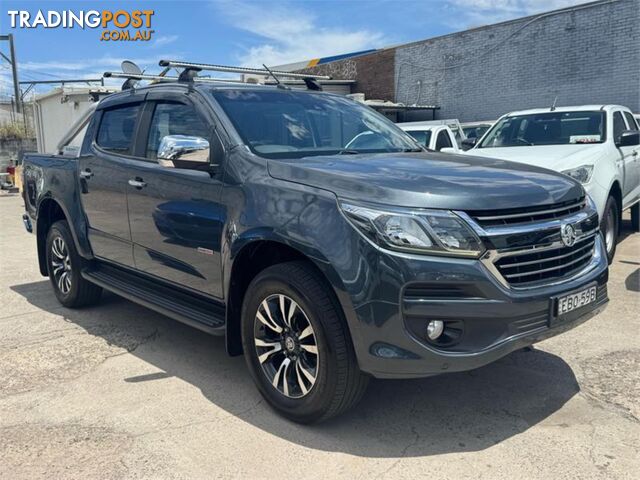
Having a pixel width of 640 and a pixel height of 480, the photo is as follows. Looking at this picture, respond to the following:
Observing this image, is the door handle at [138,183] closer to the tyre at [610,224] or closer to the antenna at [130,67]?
the antenna at [130,67]

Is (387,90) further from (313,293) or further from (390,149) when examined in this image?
(313,293)

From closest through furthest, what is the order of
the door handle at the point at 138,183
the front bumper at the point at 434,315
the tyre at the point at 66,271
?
the front bumper at the point at 434,315 < the door handle at the point at 138,183 < the tyre at the point at 66,271

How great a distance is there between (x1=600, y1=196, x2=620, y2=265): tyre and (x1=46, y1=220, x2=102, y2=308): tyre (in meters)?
5.46

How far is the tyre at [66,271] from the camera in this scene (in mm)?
5535

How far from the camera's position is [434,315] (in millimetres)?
2805

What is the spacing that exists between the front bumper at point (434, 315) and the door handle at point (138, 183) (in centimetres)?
221

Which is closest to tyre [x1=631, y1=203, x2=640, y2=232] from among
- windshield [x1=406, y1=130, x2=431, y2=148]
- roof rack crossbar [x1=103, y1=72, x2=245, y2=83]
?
windshield [x1=406, y1=130, x2=431, y2=148]

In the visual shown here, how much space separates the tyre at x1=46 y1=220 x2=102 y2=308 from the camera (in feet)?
18.2

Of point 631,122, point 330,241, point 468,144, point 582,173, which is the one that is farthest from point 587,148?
point 330,241

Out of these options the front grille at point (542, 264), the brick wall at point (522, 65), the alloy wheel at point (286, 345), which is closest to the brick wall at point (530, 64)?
the brick wall at point (522, 65)

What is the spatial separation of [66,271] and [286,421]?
10.8ft

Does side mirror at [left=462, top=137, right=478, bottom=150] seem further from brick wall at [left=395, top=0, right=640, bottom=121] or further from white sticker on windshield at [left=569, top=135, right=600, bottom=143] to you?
brick wall at [left=395, top=0, right=640, bottom=121]

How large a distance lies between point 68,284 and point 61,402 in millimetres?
2203

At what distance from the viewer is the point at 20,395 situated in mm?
3865
